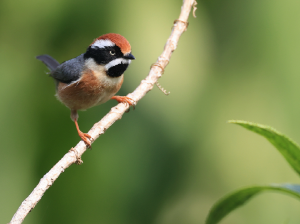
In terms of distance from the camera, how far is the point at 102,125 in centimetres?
178

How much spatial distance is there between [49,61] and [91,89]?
71 centimetres

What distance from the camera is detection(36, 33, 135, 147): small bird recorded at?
7.45 ft

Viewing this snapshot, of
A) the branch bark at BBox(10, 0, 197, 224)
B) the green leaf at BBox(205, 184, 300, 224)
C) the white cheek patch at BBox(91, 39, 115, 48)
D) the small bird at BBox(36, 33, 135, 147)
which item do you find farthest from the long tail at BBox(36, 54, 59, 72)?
the green leaf at BBox(205, 184, 300, 224)

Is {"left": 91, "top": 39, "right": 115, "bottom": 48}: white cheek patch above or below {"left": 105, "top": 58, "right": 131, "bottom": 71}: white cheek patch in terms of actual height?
above

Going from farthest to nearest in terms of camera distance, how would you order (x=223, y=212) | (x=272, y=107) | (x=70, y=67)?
→ (x=70, y=67) < (x=272, y=107) < (x=223, y=212)

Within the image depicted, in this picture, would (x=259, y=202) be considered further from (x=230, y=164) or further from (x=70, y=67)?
(x=70, y=67)

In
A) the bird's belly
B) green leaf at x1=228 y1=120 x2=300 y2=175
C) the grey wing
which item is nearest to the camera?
A: green leaf at x1=228 y1=120 x2=300 y2=175

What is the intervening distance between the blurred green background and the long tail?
0.51 ft

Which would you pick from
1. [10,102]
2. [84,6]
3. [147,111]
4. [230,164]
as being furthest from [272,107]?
[10,102]

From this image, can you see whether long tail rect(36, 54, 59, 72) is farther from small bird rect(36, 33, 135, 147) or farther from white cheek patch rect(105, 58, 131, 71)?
white cheek patch rect(105, 58, 131, 71)

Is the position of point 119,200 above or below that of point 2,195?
above

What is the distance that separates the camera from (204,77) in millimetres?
2639

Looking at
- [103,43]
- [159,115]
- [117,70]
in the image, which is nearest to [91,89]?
[117,70]

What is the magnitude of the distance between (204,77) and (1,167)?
68.9 inches
